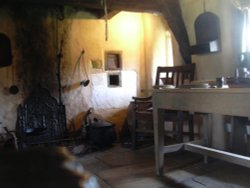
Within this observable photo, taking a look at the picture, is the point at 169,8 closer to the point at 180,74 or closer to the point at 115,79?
the point at 180,74

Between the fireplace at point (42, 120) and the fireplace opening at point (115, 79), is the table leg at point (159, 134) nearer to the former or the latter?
the fireplace at point (42, 120)

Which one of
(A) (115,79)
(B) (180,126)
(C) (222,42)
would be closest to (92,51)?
(A) (115,79)

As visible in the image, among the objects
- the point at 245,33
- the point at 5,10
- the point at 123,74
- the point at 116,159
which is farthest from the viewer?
the point at 123,74

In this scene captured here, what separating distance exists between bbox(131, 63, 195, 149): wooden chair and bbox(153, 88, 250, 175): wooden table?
40 cm

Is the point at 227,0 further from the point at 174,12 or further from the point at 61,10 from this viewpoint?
the point at 61,10

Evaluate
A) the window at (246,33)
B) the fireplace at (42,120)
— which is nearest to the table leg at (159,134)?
the window at (246,33)

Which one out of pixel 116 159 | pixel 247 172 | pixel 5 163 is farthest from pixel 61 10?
pixel 5 163

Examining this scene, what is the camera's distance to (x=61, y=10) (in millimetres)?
4598

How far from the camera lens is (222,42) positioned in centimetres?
331

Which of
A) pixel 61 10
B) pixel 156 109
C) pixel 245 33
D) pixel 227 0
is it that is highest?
pixel 61 10

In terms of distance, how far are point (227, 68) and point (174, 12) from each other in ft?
3.60

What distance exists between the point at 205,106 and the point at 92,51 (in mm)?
2936

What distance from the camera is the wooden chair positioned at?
3514mm

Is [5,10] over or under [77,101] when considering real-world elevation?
over
